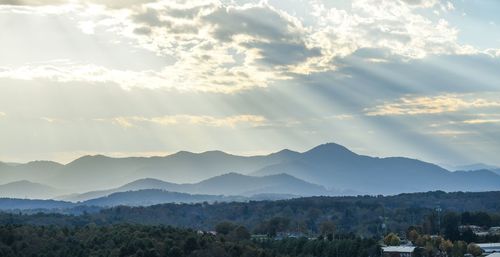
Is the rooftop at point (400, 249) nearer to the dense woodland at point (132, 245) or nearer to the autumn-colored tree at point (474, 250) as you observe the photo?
the dense woodland at point (132, 245)

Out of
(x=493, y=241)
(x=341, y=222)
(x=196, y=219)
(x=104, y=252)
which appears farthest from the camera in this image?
(x=196, y=219)

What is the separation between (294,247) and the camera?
332 ft

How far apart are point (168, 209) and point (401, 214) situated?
62.5 metres

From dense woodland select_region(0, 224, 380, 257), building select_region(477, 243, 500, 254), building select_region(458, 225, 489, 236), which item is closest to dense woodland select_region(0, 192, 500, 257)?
dense woodland select_region(0, 224, 380, 257)

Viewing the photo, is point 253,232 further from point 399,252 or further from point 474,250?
point 474,250

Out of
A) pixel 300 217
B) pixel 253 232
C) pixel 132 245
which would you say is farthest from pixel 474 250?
pixel 300 217

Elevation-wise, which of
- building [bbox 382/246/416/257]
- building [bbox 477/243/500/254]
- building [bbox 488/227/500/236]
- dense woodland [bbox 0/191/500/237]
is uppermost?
dense woodland [bbox 0/191/500/237]

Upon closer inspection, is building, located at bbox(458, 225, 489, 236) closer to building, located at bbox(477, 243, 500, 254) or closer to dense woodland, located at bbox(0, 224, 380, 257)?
building, located at bbox(477, 243, 500, 254)

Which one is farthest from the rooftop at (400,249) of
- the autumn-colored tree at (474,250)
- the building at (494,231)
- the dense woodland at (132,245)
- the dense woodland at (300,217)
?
the dense woodland at (300,217)

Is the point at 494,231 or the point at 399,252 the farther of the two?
the point at 494,231

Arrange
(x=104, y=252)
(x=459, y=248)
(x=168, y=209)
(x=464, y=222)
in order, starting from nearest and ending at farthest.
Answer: (x=104, y=252) < (x=459, y=248) < (x=464, y=222) < (x=168, y=209)

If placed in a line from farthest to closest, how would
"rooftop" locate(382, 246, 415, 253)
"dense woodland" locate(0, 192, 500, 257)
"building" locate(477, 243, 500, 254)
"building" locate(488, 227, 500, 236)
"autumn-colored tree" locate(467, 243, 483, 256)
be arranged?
"building" locate(488, 227, 500, 236)
"rooftop" locate(382, 246, 415, 253)
"building" locate(477, 243, 500, 254)
"autumn-colored tree" locate(467, 243, 483, 256)
"dense woodland" locate(0, 192, 500, 257)

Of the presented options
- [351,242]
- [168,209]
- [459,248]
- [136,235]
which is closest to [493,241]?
[459,248]

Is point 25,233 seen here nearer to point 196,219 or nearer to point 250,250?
point 250,250
